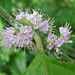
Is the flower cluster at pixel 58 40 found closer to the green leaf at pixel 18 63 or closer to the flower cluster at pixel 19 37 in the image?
the flower cluster at pixel 19 37

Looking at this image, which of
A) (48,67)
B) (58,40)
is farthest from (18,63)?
(48,67)

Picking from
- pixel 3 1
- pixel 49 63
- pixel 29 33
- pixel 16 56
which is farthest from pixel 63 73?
pixel 16 56

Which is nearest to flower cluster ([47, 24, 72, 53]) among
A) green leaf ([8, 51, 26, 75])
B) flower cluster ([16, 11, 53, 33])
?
flower cluster ([16, 11, 53, 33])

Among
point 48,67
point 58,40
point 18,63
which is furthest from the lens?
point 18,63

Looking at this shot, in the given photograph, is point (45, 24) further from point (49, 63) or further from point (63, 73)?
point (63, 73)

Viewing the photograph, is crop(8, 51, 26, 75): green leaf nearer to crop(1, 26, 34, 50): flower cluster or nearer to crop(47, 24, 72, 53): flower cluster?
crop(1, 26, 34, 50): flower cluster

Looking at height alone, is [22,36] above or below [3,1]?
below

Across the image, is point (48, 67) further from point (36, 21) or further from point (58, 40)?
point (36, 21)
